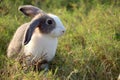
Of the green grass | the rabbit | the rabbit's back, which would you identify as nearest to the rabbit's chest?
the rabbit

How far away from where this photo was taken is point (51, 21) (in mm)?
5387

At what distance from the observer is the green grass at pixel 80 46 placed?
5.16 m

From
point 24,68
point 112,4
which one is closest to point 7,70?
point 24,68

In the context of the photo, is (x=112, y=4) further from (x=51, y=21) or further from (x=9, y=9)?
(x=51, y=21)

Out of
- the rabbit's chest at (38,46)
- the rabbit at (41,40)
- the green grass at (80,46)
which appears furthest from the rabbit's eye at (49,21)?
the green grass at (80,46)

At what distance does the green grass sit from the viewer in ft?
16.9

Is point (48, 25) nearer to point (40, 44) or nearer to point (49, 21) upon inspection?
point (49, 21)

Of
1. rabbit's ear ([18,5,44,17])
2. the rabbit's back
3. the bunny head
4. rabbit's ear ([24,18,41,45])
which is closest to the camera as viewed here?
rabbit's ear ([24,18,41,45])

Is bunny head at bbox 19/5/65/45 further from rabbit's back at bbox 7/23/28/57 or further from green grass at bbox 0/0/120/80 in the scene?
green grass at bbox 0/0/120/80

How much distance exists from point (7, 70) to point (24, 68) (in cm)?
17

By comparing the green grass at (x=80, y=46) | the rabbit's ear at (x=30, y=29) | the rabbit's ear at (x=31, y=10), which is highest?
the rabbit's ear at (x=31, y=10)

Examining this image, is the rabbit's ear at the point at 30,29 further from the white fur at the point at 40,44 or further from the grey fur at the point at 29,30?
the white fur at the point at 40,44

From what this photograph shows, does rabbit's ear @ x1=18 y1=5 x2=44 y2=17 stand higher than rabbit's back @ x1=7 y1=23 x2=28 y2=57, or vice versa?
rabbit's ear @ x1=18 y1=5 x2=44 y2=17

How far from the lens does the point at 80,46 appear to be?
5.88 meters
